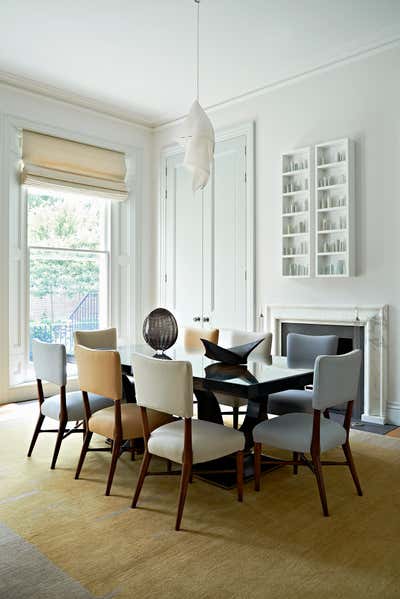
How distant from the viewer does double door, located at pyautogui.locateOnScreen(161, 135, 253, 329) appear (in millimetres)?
5754

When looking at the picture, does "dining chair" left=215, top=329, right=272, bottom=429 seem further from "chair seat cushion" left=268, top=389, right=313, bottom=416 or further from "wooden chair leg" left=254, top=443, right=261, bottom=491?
"wooden chair leg" left=254, top=443, right=261, bottom=491

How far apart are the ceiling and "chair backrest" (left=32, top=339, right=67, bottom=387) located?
2.59 m

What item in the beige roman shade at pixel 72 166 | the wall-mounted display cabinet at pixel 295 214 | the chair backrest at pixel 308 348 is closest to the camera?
the chair backrest at pixel 308 348

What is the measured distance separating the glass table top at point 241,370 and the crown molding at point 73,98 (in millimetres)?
3197

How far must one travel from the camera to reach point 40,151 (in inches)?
219

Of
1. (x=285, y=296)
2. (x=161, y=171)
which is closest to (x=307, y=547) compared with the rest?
(x=285, y=296)

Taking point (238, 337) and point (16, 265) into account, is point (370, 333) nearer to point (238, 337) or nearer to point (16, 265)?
point (238, 337)

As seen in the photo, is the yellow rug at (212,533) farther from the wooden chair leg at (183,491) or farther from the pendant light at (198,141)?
the pendant light at (198,141)

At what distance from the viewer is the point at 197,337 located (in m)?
4.59

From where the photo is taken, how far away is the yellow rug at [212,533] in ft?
6.89

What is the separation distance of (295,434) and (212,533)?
68cm

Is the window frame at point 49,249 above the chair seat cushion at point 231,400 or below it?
above

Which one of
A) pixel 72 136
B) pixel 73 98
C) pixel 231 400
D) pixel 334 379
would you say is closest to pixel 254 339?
pixel 231 400

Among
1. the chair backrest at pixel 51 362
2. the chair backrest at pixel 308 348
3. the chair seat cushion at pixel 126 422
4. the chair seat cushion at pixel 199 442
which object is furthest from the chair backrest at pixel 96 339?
the chair seat cushion at pixel 199 442
